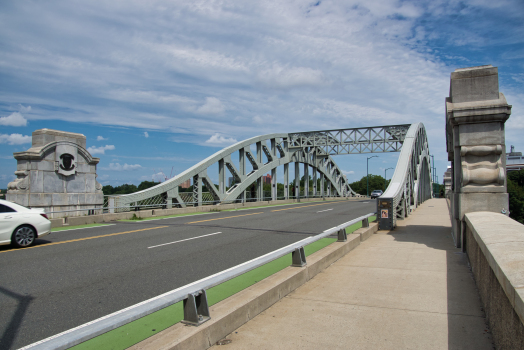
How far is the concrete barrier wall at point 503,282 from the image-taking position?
3.03 metres

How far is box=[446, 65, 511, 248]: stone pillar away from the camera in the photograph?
8539mm

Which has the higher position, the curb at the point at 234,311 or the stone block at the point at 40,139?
the stone block at the point at 40,139

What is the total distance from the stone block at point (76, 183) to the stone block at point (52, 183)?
12.2 inches

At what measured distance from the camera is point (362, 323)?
475 centimetres

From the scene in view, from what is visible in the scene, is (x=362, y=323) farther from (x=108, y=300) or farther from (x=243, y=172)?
(x=243, y=172)

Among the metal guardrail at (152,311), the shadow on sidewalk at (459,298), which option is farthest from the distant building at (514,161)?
the metal guardrail at (152,311)

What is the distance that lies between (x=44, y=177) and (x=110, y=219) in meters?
3.54

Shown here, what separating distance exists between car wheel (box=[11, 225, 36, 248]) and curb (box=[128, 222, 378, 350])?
8.06 metres

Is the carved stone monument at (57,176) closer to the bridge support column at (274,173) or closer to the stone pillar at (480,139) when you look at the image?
the stone pillar at (480,139)

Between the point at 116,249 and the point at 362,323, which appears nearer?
the point at 362,323

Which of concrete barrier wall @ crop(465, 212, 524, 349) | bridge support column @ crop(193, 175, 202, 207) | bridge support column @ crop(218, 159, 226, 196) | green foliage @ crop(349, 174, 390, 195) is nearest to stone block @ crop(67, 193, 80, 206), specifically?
bridge support column @ crop(193, 175, 202, 207)

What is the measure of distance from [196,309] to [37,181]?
592 inches

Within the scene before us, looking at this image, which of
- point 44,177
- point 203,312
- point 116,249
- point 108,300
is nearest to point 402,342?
point 203,312

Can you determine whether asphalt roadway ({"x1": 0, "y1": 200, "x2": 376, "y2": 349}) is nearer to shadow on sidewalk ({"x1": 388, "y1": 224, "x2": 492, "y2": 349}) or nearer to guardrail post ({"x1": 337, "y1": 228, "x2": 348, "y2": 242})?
guardrail post ({"x1": 337, "y1": 228, "x2": 348, "y2": 242})
